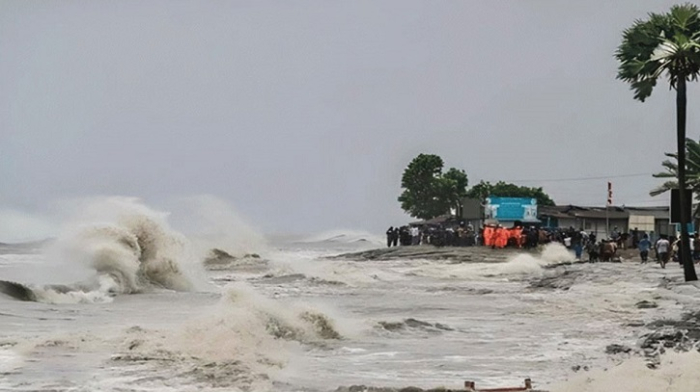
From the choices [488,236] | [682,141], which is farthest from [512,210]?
[682,141]

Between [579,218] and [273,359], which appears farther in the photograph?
[579,218]

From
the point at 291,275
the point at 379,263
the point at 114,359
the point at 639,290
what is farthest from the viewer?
the point at 379,263

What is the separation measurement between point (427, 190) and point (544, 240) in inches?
2405

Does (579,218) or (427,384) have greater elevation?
(579,218)

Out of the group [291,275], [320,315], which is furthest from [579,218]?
[320,315]

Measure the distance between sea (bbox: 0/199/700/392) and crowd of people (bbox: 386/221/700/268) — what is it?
3.77 meters

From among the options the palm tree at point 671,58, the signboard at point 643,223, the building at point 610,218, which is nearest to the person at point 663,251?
the palm tree at point 671,58

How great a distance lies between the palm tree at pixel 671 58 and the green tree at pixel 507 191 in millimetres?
91126

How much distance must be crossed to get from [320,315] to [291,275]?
20841 millimetres

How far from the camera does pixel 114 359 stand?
1268 centimetres

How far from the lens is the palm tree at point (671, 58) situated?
86.9 feet

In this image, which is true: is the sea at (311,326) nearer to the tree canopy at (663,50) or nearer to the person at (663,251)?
the person at (663,251)

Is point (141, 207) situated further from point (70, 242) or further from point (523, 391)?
point (523, 391)

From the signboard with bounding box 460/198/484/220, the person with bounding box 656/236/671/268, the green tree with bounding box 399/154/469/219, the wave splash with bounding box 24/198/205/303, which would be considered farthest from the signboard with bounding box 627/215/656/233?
the green tree with bounding box 399/154/469/219
